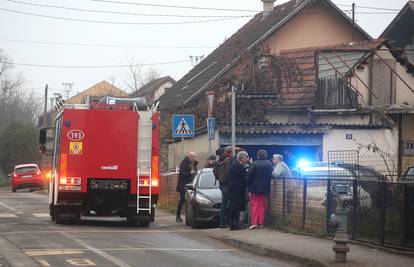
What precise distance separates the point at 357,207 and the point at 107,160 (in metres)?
7.21

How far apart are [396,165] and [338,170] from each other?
3.52m

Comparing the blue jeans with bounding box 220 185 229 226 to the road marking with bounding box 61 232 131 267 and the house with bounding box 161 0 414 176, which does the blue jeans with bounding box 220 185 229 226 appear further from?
the house with bounding box 161 0 414 176

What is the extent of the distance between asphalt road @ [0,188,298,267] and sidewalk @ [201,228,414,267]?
0.85ft

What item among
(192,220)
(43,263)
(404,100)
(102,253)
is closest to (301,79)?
(404,100)

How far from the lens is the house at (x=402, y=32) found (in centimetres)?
4078

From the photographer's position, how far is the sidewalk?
12456mm

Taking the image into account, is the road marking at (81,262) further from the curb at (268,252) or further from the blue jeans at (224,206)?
the blue jeans at (224,206)

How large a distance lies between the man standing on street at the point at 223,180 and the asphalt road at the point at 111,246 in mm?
714

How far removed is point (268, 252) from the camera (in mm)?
14430

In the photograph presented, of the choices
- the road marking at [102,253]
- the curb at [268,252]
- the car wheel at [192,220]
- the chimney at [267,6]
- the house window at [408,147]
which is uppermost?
the chimney at [267,6]

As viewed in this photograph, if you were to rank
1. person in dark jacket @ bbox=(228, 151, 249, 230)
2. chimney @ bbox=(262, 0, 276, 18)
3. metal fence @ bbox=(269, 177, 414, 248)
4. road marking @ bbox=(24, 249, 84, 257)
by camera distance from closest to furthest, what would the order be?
1. metal fence @ bbox=(269, 177, 414, 248)
2. road marking @ bbox=(24, 249, 84, 257)
3. person in dark jacket @ bbox=(228, 151, 249, 230)
4. chimney @ bbox=(262, 0, 276, 18)

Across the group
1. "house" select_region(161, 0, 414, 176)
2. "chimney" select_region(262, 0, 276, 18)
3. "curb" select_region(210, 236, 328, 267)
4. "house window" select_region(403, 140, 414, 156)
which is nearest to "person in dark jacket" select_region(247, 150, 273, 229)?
"curb" select_region(210, 236, 328, 267)

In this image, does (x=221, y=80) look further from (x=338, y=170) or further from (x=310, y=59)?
(x=338, y=170)

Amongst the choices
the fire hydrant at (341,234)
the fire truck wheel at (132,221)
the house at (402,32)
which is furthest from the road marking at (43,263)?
the house at (402,32)
